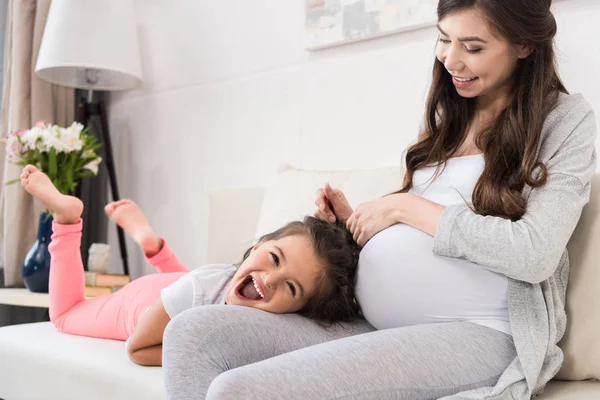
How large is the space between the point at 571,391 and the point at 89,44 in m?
2.18

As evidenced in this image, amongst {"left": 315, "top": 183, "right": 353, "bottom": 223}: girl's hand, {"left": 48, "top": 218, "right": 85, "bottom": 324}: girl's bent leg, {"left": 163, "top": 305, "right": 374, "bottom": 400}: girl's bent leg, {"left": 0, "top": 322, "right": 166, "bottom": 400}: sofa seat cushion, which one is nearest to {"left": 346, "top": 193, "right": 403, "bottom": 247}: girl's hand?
{"left": 315, "top": 183, "right": 353, "bottom": 223}: girl's hand

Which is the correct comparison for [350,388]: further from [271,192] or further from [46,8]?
[46,8]

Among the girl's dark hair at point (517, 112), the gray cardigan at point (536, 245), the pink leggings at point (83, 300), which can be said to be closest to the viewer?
the gray cardigan at point (536, 245)

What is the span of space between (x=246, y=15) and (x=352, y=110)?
69 cm

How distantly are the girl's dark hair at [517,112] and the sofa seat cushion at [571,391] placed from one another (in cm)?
33

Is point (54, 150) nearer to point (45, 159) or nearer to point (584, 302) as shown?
point (45, 159)

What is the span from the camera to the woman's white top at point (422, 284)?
1.28 meters

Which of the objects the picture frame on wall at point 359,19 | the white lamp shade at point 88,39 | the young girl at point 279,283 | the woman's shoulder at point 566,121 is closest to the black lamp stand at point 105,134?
the white lamp shade at point 88,39

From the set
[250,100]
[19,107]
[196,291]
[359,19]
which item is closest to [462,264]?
[196,291]

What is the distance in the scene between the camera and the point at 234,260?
213 centimetres

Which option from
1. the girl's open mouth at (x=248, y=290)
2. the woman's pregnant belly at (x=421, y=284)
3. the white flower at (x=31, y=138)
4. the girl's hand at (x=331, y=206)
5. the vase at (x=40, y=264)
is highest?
the white flower at (x=31, y=138)

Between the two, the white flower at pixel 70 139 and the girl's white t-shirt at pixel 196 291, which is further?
the white flower at pixel 70 139

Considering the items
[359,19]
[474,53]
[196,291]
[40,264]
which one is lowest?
[40,264]

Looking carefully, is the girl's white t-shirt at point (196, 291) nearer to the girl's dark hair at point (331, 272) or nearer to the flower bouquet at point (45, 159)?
the girl's dark hair at point (331, 272)
